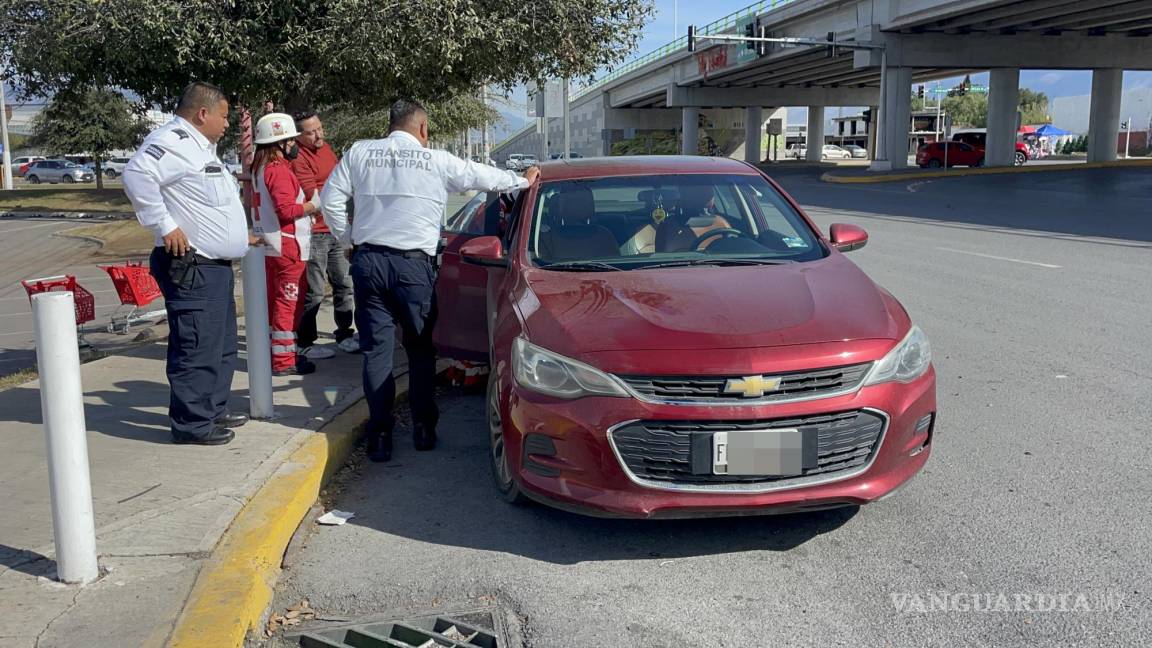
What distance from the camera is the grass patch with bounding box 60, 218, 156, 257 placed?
21561mm

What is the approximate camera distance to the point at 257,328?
18.4ft

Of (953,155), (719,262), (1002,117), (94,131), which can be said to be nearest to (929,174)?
(1002,117)

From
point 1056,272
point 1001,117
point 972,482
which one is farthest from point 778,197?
point 1001,117

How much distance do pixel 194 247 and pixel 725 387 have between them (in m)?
2.91

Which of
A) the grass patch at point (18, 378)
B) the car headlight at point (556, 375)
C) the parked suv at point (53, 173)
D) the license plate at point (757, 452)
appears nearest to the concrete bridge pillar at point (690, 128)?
the parked suv at point (53, 173)

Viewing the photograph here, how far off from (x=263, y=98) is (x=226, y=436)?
6.02 m

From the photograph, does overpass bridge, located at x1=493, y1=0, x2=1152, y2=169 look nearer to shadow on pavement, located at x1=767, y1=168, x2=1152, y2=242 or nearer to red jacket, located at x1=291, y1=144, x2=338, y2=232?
shadow on pavement, located at x1=767, y1=168, x2=1152, y2=242

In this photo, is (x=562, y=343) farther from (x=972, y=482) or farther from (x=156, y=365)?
(x=156, y=365)

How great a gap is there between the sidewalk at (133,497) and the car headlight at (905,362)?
2.64 m

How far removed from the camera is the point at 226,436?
525cm

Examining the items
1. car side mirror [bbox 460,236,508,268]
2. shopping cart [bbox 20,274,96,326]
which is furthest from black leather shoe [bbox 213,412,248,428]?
shopping cart [bbox 20,274,96,326]

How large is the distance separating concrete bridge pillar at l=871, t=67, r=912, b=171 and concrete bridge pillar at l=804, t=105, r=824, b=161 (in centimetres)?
2829

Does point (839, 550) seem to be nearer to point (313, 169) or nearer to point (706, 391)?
point (706, 391)

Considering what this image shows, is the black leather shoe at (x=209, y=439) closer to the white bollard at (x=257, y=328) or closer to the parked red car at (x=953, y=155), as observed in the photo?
the white bollard at (x=257, y=328)
